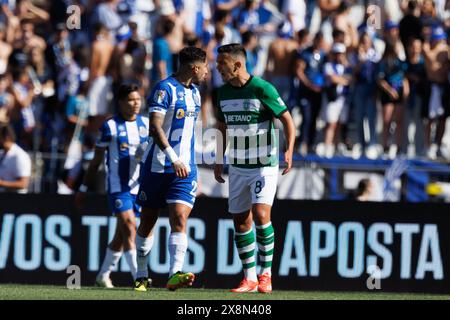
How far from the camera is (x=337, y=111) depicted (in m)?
19.8

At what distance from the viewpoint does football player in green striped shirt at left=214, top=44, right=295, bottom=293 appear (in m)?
12.5

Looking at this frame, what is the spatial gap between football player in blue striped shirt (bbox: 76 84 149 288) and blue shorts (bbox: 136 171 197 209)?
5.54 ft

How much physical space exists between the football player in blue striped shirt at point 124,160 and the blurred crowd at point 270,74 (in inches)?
188

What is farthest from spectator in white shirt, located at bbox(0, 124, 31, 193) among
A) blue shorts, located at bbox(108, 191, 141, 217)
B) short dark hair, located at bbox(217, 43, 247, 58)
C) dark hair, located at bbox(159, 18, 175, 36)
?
short dark hair, located at bbox(217, 43, 247, 58)

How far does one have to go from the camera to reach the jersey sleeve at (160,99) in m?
12.1

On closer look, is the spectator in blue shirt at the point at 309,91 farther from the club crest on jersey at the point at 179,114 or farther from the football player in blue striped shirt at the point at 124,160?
the club crest on jersey at the point at 179,114

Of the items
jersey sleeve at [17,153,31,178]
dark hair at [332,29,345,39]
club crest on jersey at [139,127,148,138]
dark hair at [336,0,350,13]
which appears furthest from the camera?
dark hair at [336,0,350,13]

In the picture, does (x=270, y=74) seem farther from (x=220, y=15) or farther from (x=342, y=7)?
(x=342, y=7)

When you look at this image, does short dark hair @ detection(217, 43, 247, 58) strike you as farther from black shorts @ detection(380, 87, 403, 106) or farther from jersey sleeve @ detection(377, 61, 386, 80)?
black shorts @ detection(380, 87, 403, 106)

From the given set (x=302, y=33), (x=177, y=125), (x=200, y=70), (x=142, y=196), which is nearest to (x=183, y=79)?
(x=200, y=70)

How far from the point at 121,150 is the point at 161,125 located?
2.21 meters

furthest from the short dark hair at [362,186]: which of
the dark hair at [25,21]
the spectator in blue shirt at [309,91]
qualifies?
the dark hair at [25,21]

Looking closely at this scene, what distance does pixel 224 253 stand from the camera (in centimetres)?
1581
